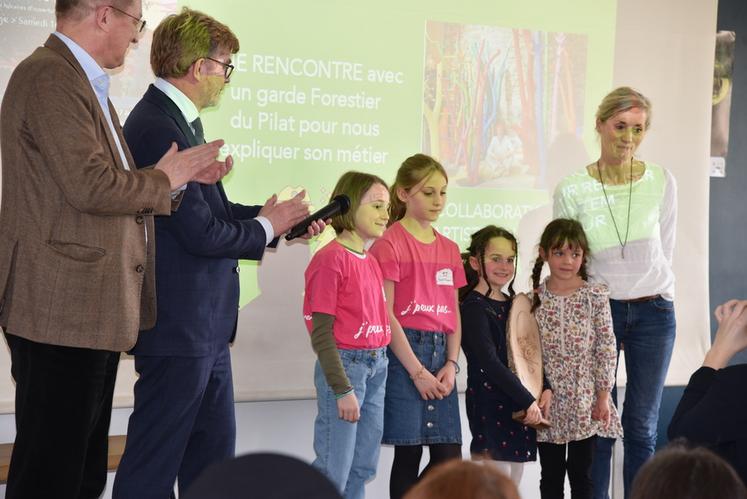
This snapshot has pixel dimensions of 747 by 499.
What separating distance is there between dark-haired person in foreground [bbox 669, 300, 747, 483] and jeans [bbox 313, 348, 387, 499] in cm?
129

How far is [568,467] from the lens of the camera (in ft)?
10.9

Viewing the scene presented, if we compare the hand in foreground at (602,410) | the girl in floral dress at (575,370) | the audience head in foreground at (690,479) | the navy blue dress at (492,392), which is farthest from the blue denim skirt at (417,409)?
the audience head in foreground at (690,479)

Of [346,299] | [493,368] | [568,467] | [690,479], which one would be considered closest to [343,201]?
[346,299]

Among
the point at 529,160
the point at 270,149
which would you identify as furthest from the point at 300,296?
the point at 529,160

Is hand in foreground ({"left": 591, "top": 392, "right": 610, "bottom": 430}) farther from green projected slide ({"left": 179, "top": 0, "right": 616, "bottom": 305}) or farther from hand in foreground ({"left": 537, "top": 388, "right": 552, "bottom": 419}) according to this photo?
green projected slide ({"left": 179, "top": 0, "right": 616, "bottom": 305})

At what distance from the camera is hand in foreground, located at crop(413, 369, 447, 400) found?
10.2 ft

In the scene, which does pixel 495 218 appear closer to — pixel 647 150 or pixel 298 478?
pixel 647 150

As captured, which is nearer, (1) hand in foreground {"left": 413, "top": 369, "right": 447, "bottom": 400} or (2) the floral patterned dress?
(1) hand in foreground {"left": 413, "top": 369, "right": 447, "bottom": 400}

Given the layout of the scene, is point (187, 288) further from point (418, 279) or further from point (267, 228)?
point (418, 279)

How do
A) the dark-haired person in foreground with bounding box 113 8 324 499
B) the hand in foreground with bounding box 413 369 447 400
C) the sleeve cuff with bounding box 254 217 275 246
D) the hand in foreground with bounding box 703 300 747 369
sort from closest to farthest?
1. the hand in foreground with bounding box 703 300 747 369
2. the dark-haired person in foreground with bounding box 113 8 324 499
3. the sleeve cuff with bounding box 254 217 275 246
4. the hand in foreground with bounding box 413 369 447 400

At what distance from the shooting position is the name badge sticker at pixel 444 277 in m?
3.21

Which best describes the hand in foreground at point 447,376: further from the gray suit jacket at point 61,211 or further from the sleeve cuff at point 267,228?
the gray suit jacket at point 61,211

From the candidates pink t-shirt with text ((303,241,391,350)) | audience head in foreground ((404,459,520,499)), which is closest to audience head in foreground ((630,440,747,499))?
audience head in foreground ((404,459,520,499))

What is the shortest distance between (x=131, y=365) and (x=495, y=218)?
1620 mm
